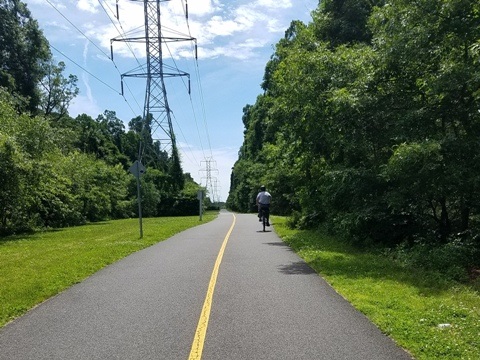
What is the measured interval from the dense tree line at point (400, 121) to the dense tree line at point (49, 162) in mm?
13805

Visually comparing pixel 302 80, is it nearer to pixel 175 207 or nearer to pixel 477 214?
pixel 477 214

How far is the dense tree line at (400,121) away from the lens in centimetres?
1148

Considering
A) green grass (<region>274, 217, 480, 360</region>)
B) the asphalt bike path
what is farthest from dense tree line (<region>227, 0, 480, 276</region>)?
the asphalt bike path

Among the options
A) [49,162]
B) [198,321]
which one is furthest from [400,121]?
[49,162]

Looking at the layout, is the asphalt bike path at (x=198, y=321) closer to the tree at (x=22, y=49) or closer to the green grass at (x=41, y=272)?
the green grass at (x=41, y=272)

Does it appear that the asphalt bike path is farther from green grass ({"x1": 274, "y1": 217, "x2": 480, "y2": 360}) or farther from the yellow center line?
green grass ({"x1": 274, "y1": 217, "x2": 480, "y2": 360})

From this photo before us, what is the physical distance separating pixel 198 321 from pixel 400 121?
9.09m

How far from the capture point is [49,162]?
83.9 ft

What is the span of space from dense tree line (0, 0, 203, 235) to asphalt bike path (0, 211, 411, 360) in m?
15.4

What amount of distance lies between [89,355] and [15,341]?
1252 millimetres

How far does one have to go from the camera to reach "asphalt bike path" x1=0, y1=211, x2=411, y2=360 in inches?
207

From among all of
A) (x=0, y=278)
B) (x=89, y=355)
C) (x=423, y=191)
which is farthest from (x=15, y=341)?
(x=423, y=191)

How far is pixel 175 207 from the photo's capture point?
7531 centimetres

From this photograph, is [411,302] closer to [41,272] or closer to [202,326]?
[202,326]
